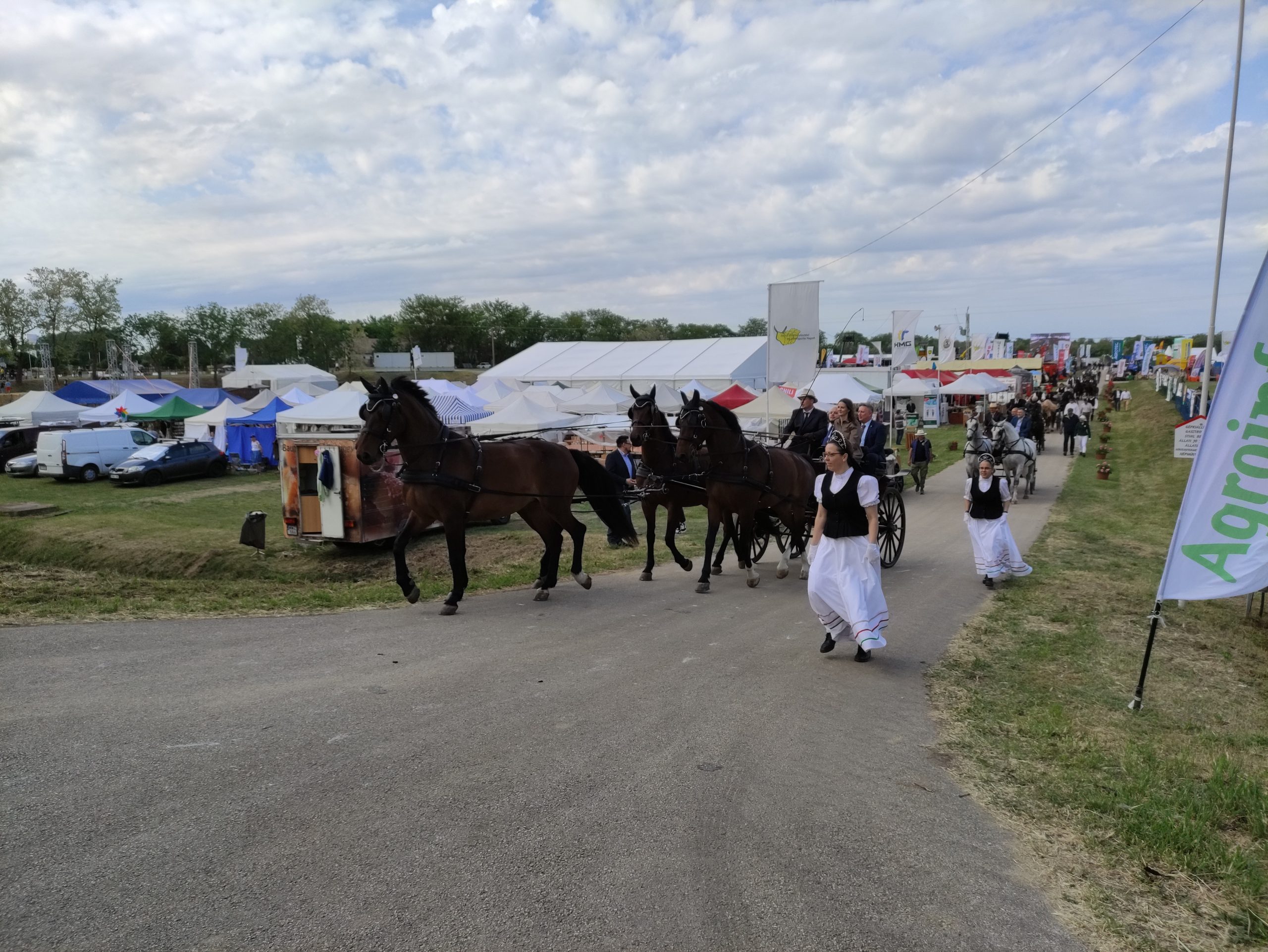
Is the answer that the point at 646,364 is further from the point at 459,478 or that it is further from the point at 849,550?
the point at 849,550

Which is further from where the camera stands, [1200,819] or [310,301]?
[310,301]

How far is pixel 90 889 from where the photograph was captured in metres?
3.42

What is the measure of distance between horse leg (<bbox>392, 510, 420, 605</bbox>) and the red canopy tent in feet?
65.1

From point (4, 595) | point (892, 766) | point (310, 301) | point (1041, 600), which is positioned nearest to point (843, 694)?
point (892, 766)

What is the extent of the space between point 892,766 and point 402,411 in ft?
20.2

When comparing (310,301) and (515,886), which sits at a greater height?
(310,301)

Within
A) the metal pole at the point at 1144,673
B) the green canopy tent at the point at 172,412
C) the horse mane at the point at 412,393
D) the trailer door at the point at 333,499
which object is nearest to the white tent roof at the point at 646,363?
the green canopy tent at the point at 172,412

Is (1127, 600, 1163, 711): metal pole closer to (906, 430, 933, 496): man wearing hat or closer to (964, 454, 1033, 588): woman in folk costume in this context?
(964, 454, 1033, 588): woman in folk costume

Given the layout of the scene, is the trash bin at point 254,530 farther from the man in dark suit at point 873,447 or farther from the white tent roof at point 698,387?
the white tent roof at point 698,387

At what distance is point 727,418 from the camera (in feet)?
34.2

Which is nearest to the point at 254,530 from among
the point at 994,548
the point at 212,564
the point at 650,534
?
the point at 212,564

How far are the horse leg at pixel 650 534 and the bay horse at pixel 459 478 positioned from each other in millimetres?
1106

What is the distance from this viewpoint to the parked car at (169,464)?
25712 millimetres

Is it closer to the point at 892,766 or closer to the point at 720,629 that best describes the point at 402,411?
the point at 720,629
